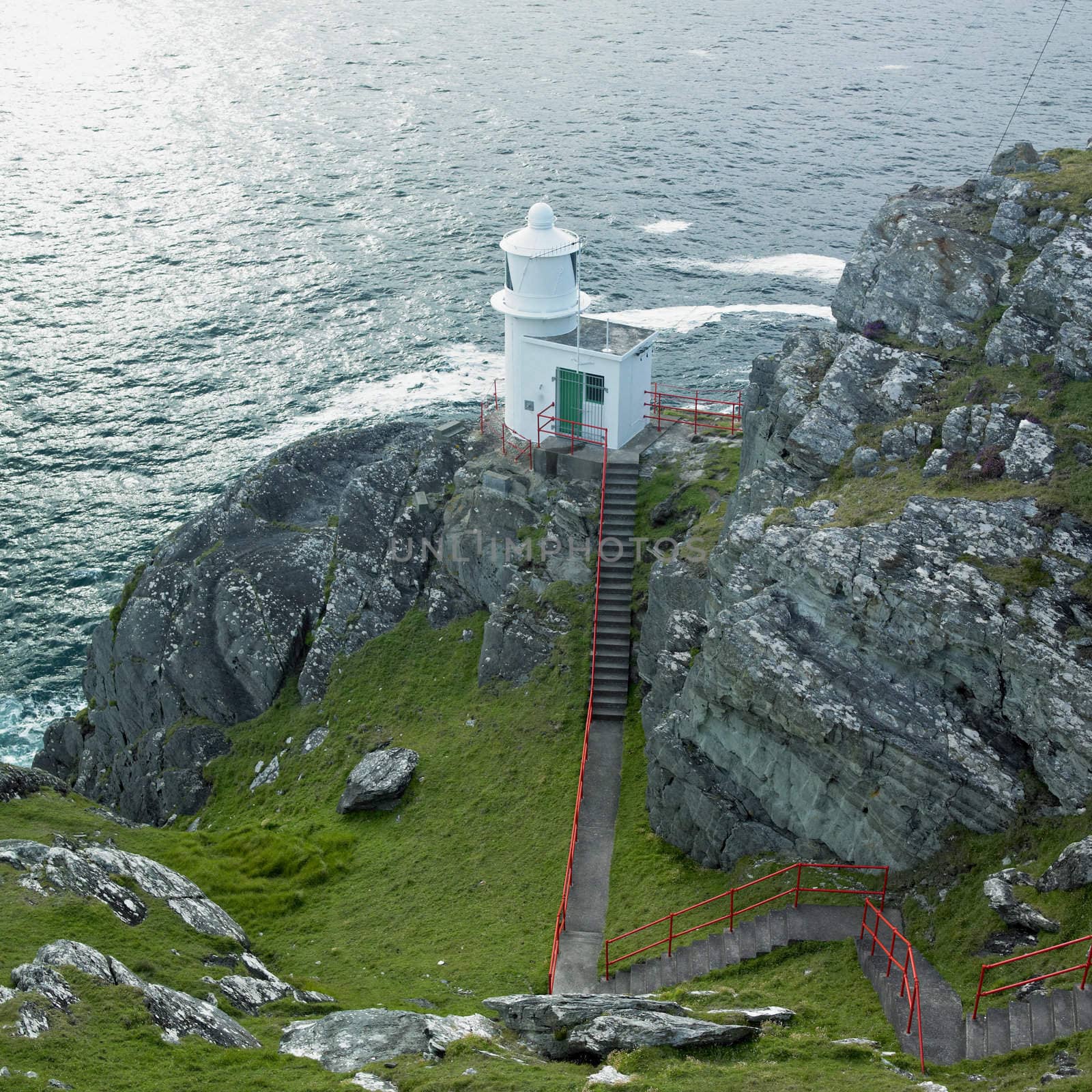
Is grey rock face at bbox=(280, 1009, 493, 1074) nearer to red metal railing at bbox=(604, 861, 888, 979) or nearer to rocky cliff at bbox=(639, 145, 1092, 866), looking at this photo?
red metal railing at bbox=(604, 861, 888, 979)

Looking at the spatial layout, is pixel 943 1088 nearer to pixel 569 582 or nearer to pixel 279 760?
pixel 569 582

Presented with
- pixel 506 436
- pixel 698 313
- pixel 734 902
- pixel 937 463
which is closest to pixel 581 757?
pixel 734 902

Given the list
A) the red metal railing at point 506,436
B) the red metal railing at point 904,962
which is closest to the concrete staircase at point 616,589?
the red metal railing at point 506,436

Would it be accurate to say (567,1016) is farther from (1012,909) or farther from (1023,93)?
(1023,93)

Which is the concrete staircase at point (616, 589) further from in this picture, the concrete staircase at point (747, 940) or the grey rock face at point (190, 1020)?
the grey rock face at point (190, 1020)

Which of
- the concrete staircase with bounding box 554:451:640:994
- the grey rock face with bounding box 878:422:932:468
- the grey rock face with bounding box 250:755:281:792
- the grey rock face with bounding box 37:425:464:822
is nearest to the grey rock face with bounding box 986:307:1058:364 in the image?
the grey rock face with bounding box 878:422:932:468

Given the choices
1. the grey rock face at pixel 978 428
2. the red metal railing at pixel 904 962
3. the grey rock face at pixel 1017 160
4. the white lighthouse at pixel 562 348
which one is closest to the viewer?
the red metal railing at pixel 904 962
